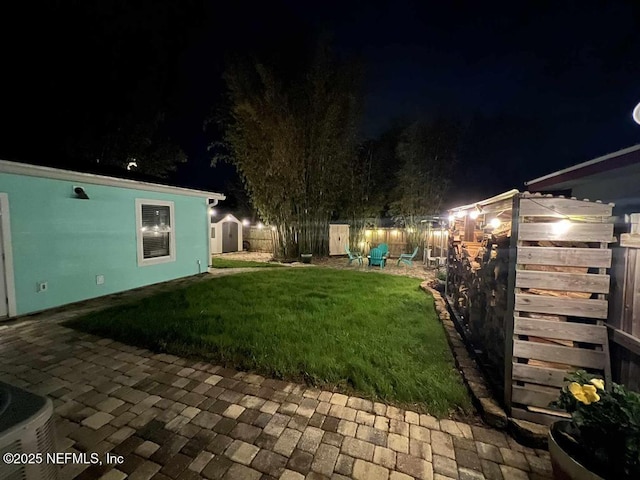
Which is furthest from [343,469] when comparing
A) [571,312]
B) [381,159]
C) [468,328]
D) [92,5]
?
[381,159]

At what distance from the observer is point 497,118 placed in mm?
12273

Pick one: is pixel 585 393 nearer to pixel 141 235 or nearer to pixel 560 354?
pixel 560 354

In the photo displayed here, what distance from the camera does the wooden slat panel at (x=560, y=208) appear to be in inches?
70.4

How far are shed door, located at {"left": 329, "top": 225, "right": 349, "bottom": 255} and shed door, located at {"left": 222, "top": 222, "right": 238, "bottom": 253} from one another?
511 centimetres

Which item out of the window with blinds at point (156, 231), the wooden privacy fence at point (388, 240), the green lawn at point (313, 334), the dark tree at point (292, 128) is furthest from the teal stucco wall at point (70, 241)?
the wooden privacy fence at point (388, 240)

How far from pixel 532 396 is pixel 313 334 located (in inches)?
82.9

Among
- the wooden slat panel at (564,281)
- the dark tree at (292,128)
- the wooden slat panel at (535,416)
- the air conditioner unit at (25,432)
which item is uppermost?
the dark tree at (292,128)

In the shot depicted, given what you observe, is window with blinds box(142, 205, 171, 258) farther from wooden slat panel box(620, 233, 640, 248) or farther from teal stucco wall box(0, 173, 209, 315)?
wooden slat panel box(620, 233, 640, 248)

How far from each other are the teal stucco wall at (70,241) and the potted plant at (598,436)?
6.12 meters

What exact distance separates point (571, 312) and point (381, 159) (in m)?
13.0

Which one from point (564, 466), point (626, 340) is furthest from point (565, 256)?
point (564, 466)

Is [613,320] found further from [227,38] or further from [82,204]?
[227,38]

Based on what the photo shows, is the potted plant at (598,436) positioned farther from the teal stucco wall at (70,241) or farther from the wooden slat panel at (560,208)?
the teal stucco wall at (70,241)

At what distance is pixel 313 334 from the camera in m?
3.31
